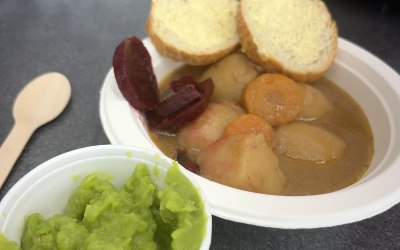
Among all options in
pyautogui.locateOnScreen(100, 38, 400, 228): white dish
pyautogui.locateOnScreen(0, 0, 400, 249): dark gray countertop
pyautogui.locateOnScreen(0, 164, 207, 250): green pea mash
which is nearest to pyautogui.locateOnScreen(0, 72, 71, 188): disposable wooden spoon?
pyautogui.locateOnScreen(0, 0, 400, 249): dark gray countertop

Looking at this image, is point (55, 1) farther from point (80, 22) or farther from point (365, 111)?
point (365, 111)

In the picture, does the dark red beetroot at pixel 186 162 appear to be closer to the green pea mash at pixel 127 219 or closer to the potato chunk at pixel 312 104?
the green pea mash at pixel 127 219

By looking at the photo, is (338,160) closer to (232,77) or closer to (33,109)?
(232,77)

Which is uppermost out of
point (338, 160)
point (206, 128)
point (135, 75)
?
point (135, 75)

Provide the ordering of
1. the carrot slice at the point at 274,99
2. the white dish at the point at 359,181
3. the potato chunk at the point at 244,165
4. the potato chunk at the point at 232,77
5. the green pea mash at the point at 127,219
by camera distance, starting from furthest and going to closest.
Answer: the potato chunk at the point at 232,77 → the carrot slice at the point at 274,99 → the potato chunk at the point at 244,165 → the white dish at the point at 359,181 → the green pea mash at the point at 127,219

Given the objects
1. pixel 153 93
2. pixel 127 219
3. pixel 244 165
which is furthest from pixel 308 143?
pixel 127 219

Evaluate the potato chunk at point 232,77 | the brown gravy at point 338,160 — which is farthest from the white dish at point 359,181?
the potato chunk at point 232,77

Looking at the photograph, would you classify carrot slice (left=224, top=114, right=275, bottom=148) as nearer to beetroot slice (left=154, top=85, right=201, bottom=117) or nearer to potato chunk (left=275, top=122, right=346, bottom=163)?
potato chunk (left=275, top=122, right=346, bottom=163)
